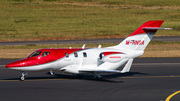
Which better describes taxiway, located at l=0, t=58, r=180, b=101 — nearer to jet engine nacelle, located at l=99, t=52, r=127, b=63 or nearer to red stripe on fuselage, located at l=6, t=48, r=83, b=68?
red stripe on fuselage, located at l=6, t=48, r=83, b=68

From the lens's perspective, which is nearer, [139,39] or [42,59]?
[42,59]

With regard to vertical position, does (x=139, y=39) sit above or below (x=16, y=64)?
above

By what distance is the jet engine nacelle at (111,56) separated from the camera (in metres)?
24.1

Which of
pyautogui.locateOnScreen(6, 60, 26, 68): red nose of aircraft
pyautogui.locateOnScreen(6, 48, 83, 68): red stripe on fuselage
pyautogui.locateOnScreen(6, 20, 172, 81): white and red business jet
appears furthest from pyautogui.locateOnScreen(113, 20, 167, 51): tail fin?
pyautogui.locateOnScreen(6, 60, 26, 68): red nose of aircraft

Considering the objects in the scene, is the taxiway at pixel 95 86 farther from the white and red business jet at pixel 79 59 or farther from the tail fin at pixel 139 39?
the tail fin at pixel 139 39

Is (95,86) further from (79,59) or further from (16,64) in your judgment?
(16,64)

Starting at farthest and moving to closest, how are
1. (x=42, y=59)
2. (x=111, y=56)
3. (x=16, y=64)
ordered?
(x=111, y=56), (x=42, y=59), (x=16, y=64)

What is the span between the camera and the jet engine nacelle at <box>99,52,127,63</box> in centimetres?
2411

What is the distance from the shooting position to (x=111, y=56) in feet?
79.6

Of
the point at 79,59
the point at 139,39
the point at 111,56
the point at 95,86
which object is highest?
the point at 139,39

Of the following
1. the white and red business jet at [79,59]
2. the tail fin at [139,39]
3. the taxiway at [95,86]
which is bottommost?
the taxiway at [95,86]

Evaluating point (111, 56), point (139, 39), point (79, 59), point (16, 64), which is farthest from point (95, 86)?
point (139, 39)

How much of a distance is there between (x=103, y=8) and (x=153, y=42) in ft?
176

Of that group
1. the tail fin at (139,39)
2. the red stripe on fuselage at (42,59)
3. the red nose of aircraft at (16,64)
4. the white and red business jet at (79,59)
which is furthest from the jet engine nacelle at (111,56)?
the red nose of aircraft at (16,64)
